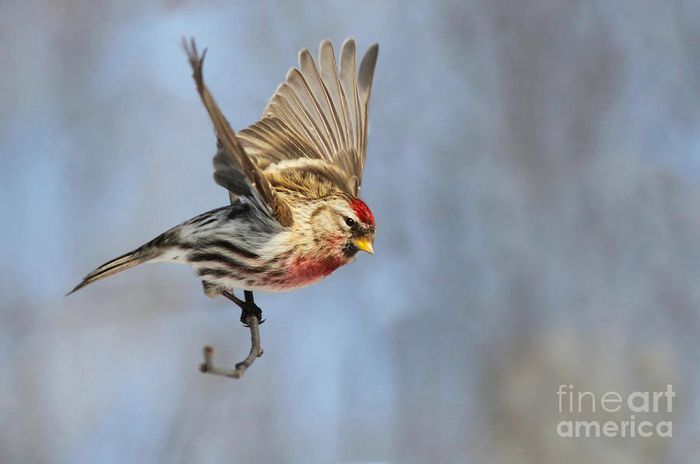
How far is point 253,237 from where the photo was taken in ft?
7.32

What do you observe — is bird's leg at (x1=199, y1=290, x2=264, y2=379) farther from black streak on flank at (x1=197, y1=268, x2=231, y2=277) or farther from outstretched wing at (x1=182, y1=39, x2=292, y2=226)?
outstretched wing at (x1=182, y1=39, x2=292, y2=226)

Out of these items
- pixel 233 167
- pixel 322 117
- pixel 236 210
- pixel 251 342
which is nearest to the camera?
pixel 233 167

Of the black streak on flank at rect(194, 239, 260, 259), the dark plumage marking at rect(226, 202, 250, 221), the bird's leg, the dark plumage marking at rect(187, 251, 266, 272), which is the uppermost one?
the dark plumage marking at rect(226, 202, 250, 221)

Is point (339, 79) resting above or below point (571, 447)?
above

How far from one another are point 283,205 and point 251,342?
1.07 ft

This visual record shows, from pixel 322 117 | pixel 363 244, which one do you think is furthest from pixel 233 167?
pixel 322 117

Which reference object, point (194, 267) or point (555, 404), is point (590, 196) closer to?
point (555, 404)

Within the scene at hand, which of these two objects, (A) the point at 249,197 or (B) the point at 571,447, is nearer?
(A) the point at 249,197

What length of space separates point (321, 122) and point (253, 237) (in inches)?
28.5

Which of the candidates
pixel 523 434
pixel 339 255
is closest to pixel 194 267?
pixel 339 255

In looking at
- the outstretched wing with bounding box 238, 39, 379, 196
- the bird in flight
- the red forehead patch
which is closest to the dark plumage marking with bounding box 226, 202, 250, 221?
the bird in flight

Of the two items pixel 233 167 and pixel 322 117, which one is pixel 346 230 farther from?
pixel 322 117

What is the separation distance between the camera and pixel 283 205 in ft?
7.39

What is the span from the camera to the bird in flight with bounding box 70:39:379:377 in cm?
215
